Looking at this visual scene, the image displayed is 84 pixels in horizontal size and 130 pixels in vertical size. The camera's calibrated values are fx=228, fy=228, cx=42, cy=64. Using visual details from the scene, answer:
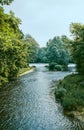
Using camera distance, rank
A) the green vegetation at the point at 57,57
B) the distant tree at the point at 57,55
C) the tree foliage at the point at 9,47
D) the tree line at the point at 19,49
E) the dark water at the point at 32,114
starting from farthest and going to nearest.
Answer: the distant tree at the point at 57,55, the green vegetation at the point at 57,57, the tree line at the point at 19,49, the tree foliage at the point at 9,47, the dark water at the point at 32,114

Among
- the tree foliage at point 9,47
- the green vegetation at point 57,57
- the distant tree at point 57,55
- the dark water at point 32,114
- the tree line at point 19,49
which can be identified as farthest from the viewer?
the distant tree at point 57,55

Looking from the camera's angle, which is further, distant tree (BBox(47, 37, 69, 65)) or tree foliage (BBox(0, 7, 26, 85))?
distant tree (BBox(47, 37, 69, 65))

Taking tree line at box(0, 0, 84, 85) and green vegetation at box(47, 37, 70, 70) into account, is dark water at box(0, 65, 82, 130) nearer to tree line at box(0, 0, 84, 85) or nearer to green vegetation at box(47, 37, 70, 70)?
tree line at box(0, 0, 84, 85)

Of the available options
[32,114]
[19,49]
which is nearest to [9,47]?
[19,49]

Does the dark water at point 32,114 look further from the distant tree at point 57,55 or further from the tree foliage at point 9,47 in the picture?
the distant tree at point 57,55

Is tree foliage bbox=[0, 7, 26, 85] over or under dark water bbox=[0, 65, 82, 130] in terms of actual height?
over

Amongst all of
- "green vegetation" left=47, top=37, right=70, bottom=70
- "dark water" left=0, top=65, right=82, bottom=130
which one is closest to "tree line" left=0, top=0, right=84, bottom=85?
"green vegetation" left=47, top=37, right=70, bottom=70

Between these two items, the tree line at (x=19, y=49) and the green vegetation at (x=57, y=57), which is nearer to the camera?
the tree line at (x=19, y=49)

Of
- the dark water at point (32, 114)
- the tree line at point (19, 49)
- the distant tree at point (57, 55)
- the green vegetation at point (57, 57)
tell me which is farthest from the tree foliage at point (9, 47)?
the distant tree at point (57, 55)

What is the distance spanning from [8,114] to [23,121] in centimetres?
274

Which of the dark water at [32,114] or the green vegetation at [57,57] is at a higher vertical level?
the green vegetation at [57,57]

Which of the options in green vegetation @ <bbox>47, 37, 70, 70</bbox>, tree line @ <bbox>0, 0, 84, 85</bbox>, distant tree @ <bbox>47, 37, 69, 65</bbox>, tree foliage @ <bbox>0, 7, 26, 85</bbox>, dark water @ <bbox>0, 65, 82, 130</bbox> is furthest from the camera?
distant tree @ <bbox>47, 37, 69, 65</bbox>

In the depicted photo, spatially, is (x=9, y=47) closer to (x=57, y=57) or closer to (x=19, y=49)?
(x=19, y=49)

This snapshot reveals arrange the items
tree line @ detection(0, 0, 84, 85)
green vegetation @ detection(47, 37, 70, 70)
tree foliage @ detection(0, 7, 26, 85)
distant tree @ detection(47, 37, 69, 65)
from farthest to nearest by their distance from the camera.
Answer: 1. distant tree @ detection(47, 37, 69, 65)
2. green vegetation @ detection(47, 37, 70, 70)
3. tree line @ detection(0, 0, 84, 85)
4. tree foliage @ detection(0, 7, 26, 85)
